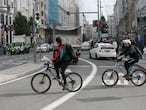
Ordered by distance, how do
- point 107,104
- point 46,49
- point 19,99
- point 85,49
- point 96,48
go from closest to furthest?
point 107,104, point 19,99, point 96,48, point 46,49, point 85,49

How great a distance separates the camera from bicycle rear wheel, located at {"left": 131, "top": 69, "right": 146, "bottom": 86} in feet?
49.5

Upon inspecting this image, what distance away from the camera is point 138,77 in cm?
1518

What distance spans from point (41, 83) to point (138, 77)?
12.2 feet

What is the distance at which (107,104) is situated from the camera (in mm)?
10828

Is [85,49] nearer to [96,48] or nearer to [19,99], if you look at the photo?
[96,48]

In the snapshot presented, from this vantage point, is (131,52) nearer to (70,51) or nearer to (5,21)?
(70,51)

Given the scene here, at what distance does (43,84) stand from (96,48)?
24149 mm

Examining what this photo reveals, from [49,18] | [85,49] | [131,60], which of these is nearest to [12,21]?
[85,49]

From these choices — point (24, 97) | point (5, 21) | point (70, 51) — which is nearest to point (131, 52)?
point (70, 51)

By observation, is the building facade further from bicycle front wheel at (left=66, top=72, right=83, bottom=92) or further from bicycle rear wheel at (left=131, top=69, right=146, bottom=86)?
bicycle front wheel at (left=66, top=72, right=83, bottom=92)

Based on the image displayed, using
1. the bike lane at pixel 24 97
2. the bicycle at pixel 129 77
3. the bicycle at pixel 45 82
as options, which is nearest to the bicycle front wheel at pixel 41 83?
the bicycle at pixel 45 82

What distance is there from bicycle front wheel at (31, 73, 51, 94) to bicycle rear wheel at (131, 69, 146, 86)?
132 inches

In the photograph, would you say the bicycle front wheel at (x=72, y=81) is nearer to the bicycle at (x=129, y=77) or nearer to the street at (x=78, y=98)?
the street at (x=78, y=98)

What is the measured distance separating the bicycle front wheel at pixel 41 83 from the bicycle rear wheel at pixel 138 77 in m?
3.35
